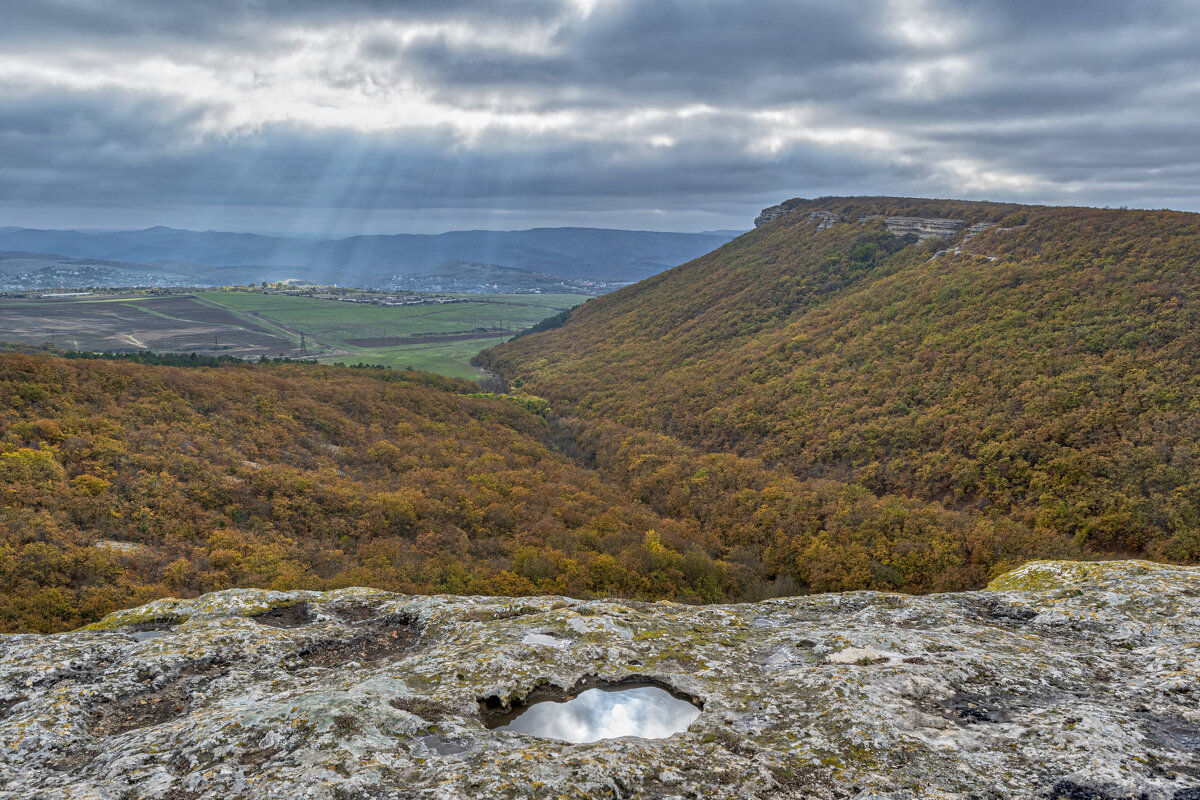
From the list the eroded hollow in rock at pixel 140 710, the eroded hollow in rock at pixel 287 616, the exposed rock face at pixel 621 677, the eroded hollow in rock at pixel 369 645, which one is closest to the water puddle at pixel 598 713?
the exposed rock face at pixel 621 677

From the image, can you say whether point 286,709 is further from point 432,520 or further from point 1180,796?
point 432,520

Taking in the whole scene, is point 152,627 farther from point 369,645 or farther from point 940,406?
point 940,406

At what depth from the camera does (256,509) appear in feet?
89.9

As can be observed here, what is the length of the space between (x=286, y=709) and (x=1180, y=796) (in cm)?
1041

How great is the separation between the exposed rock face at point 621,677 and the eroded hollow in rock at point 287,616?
66mm

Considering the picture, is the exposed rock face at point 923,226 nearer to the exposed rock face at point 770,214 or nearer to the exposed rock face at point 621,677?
the exposed rock face at point 770,214

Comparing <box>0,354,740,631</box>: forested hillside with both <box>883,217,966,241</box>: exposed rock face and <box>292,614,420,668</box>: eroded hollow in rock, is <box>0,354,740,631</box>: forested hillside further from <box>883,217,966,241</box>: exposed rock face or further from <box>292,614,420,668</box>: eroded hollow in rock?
<box>883,217,966,241</box>: exposed rock face

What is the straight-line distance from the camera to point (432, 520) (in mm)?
32094

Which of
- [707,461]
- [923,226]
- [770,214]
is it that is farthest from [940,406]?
[770,214]

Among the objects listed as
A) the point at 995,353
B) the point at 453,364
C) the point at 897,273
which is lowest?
the point at 453,364

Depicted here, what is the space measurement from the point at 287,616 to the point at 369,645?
251 centimetres

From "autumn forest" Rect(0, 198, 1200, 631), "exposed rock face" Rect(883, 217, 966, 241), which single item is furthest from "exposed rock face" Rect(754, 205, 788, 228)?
"autumn forest" Rect(0, 198, 1200, 631)

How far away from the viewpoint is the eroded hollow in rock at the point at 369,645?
34.1 feet

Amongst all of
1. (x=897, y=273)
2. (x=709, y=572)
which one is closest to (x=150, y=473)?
(x=709, y=572)
